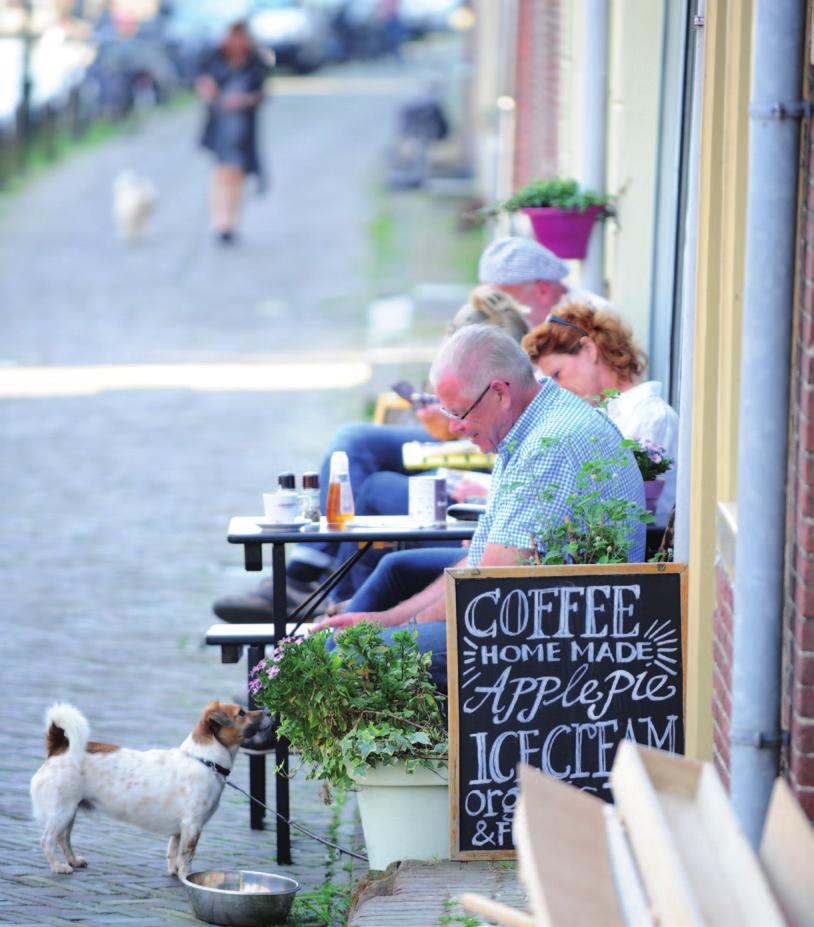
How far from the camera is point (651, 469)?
5.16 metres

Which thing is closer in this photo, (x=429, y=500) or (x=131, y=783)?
(x=131, y=783)

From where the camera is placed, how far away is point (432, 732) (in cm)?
457

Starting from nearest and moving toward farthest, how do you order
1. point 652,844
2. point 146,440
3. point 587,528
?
1. point 652,844
2. point 587,528
3. point 146,440

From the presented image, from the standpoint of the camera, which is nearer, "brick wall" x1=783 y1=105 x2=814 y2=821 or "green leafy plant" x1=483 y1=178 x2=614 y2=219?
"brick wall" x1=783 y1=105 x2=814 y2=821

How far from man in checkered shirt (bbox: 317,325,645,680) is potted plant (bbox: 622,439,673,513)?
34 centimetres

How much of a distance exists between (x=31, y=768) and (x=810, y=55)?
374cm

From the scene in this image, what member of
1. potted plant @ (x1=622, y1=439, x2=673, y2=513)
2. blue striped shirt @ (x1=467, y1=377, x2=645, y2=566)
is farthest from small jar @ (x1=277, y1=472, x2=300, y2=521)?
potted plant @ (x1=622, y1=439, x2=673, y2=513)

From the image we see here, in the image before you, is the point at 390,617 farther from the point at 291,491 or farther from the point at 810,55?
the point at 810,55

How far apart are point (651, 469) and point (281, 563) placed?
112 cm

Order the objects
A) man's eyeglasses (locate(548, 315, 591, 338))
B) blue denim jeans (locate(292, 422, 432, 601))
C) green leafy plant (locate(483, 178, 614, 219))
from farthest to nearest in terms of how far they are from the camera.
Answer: green leafy plant (locate(483, 178, 614, 219)) < blue denim jeans (locate(292, 422, 432, 601)) < man's eyeglasses (locate(548, 315, 591, 338))

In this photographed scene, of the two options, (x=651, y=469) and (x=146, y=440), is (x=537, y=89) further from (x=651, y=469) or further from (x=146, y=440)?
(x=651, y=469)

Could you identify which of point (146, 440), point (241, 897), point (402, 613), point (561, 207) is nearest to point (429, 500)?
point (402, 613)

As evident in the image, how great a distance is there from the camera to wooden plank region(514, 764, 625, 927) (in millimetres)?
2588

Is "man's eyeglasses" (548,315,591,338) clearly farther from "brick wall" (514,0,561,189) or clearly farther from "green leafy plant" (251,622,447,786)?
"brick wall" (514,0,561,189)
